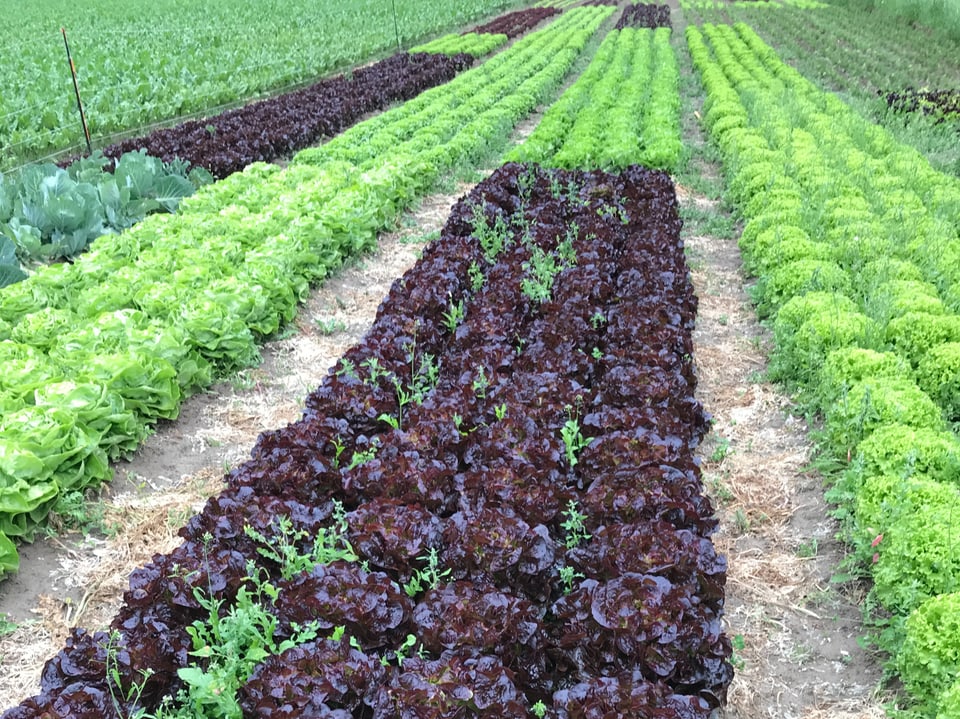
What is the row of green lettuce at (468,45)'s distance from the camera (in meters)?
24.4

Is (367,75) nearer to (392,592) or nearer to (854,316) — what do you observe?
(854,316)

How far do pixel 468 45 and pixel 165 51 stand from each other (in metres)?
9.49

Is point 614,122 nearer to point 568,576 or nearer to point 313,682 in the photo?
point 568,576

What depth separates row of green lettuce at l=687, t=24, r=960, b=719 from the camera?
3.75m

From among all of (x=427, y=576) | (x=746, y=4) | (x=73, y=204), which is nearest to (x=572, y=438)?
(x=427, y=576)

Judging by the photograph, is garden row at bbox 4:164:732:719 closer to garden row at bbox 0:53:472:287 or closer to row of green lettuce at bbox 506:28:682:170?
garden row at bbox 0:53:472:287

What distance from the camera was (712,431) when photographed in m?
5.77

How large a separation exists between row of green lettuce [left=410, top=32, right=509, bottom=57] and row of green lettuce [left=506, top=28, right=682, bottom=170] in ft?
16.9

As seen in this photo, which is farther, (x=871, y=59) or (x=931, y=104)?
(x=871, y=59)

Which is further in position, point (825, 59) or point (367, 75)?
point (825, 59)

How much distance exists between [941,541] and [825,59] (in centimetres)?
2255

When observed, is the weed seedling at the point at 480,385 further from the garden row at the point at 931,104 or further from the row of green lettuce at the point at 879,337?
the garden row at the point at 931,104

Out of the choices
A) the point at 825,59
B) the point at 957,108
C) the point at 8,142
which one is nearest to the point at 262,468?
the point at 8,142

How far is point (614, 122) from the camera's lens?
43.4 ft
